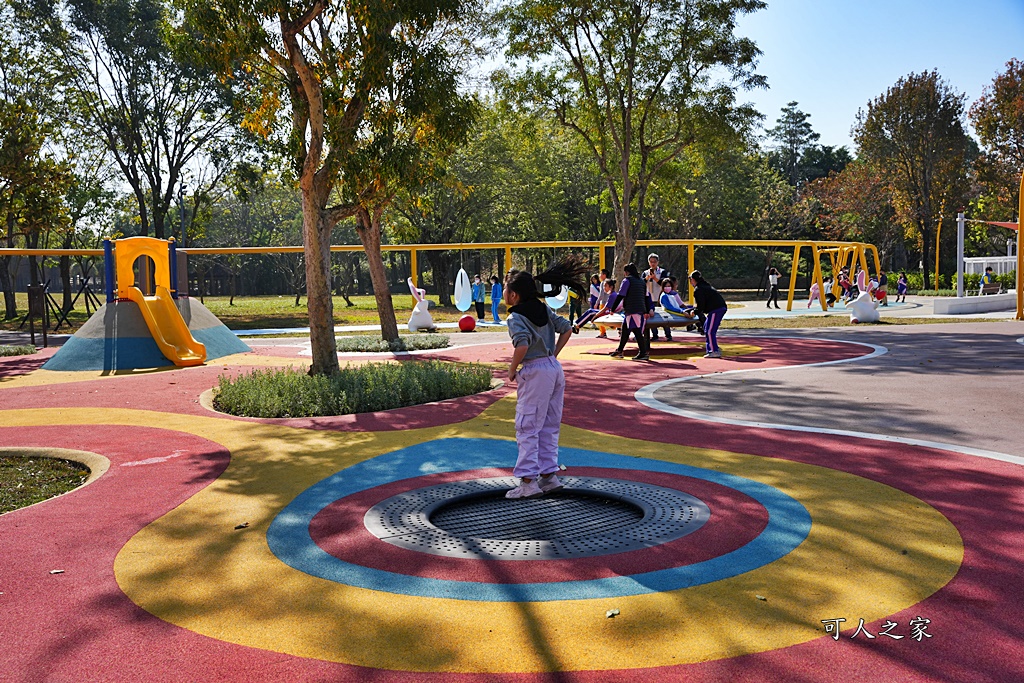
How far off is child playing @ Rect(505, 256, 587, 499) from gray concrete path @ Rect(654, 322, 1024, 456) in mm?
3507

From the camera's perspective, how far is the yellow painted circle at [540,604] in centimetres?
364

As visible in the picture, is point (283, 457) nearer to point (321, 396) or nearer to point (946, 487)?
point (321, 396)

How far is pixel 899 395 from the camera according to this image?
10.7m

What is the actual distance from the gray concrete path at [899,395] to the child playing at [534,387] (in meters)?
3.51

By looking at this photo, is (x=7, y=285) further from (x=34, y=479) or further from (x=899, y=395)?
(x=899, y=395)

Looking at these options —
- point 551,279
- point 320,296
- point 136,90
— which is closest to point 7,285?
point 136,90

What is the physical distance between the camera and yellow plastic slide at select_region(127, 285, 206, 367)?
54.0ft

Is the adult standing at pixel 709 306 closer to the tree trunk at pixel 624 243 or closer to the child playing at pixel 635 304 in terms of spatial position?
the child playing at pixel 635 304

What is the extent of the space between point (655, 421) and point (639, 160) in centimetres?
1940

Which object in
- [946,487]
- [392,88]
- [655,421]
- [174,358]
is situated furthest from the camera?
[174,358]

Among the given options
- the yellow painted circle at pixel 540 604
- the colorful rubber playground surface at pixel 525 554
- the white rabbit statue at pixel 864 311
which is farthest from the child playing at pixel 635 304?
the white rabbit statue at pixel 864 311


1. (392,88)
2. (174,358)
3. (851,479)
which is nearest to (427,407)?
(392,88)

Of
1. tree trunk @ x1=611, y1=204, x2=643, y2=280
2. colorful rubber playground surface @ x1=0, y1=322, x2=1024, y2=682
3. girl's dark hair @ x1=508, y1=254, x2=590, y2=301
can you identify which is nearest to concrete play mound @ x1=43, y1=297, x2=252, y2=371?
colorful rubber playground surface @ x1=0, y1=322, x2=1024, y2=682

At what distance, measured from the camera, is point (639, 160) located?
27188 millimetres
